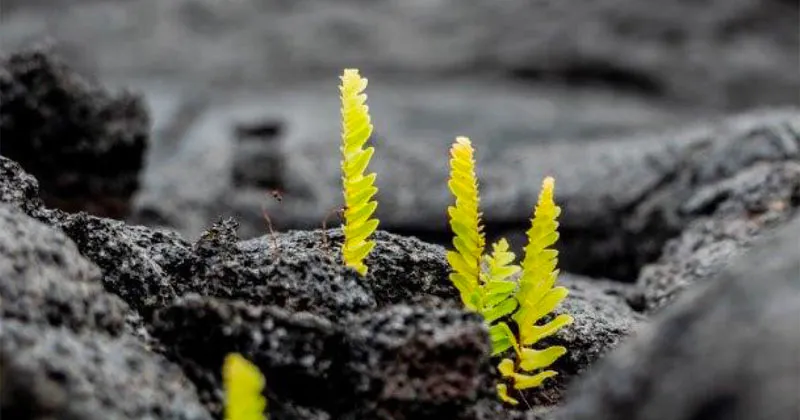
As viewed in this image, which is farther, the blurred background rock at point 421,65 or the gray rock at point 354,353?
the blurred background rock at point 421,65

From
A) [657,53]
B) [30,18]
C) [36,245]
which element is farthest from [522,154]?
[30,18]

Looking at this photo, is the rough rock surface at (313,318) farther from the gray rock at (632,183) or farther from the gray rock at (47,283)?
the gray rock at (632,183)

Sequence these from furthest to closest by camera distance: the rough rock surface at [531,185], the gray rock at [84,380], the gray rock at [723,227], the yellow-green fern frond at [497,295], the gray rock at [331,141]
Answer: the gray rock at [331,141] < the rough rock surface at [531,185] < the gray rock at [723,227] < the yellow-green fern frond at [497,295] < the gray rock at [84,380]

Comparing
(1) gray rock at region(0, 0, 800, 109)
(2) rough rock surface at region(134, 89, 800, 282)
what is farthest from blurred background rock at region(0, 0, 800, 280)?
(2) rough rock surface at region(134, 89, 800, 282)

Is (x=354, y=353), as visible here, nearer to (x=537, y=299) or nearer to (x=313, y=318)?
(x=313, y=318)

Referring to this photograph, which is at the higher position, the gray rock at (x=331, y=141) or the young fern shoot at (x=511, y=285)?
the gray rock at (x=331, y=141)

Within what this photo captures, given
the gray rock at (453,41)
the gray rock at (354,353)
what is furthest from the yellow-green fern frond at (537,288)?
the gray rock at (453,41)

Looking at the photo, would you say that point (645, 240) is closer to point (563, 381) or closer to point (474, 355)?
point (563, 381)
